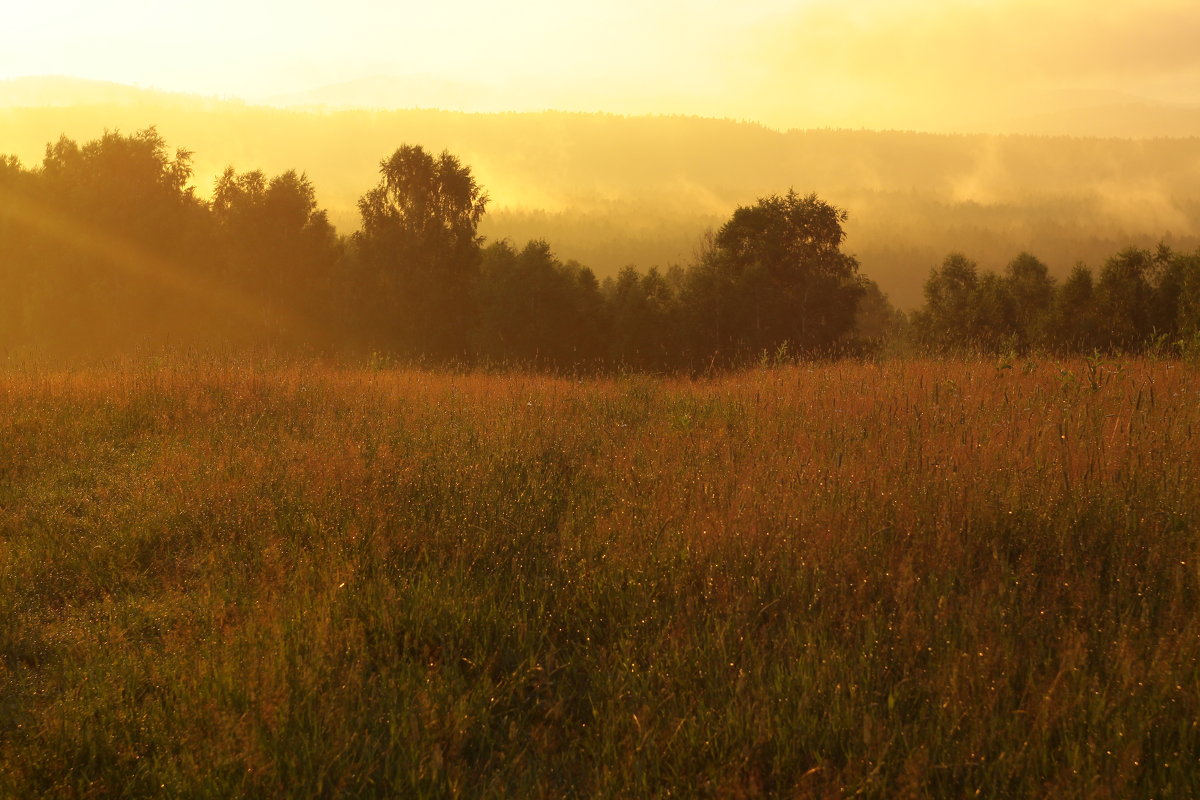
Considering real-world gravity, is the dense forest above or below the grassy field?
above

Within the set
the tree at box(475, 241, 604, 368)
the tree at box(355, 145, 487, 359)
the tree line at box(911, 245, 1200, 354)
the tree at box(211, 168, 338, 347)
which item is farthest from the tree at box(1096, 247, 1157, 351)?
the tree at box(211, 168, 338, 347)

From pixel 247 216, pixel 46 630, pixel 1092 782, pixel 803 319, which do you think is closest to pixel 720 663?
pixel 1092 782

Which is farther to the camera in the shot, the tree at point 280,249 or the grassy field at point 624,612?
the tree at point 280,249

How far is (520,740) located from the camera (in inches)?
131

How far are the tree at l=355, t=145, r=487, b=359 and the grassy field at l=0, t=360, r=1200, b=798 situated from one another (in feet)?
108

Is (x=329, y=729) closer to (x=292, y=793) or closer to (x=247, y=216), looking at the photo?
(x=292, y=793)

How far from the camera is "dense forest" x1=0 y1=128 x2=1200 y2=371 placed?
39.0m

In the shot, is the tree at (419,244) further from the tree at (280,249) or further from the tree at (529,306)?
the tree at (280,249)

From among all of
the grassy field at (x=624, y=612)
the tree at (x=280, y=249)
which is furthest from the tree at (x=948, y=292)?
the grassy field at (x=624, y=612)

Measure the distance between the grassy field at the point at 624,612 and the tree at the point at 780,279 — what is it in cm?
3243

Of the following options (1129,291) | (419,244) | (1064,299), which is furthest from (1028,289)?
(419,244)

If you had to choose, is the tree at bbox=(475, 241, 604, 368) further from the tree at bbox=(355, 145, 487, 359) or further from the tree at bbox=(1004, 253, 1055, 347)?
the tree at bbox=(1004, 253, 1055, 347)

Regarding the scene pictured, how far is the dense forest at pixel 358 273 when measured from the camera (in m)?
39.0

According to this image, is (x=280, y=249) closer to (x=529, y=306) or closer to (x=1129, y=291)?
(x=529, y=306)
